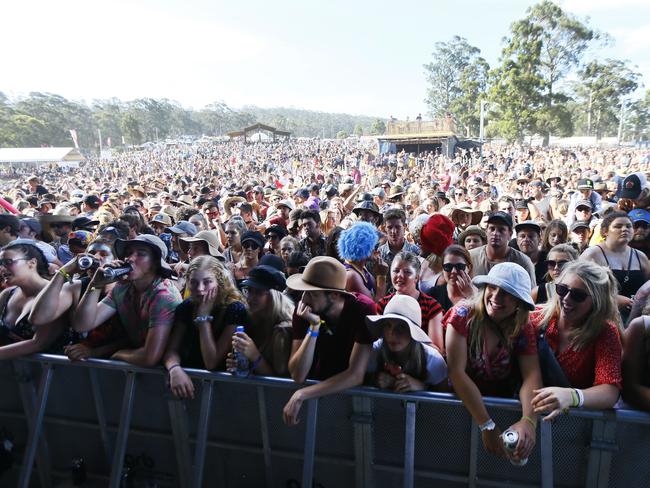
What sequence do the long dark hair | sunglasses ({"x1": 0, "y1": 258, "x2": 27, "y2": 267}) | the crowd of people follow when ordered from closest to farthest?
the crowd of people
sunglasses ({"x1": 0, "y1": 258, "x2": 27, "y2": 267})
the long dark hair

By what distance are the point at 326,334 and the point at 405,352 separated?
450mm

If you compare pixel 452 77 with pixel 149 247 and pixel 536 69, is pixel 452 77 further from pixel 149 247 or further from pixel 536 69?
pixel 149 247

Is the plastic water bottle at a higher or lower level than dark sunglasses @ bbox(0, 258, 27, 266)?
lower

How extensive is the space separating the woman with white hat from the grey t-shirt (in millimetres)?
1735

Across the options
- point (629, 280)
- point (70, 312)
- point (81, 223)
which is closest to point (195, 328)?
point (70, 312)

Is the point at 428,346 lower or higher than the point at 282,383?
higher

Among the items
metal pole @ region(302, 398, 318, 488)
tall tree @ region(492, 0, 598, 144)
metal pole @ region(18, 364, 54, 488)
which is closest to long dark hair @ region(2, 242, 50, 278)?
metal pole @ region(18, 364, 54, 488)

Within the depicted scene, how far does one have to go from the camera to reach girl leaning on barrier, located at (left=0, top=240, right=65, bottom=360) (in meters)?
2.70

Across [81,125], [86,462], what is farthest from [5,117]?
[86,462]

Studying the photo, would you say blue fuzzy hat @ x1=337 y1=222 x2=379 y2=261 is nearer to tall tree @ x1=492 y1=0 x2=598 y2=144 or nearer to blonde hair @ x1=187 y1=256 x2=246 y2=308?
blonde hair @ x1=187 y1=256 x2=246 y2=308

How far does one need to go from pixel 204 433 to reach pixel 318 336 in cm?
84

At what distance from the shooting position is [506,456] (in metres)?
1.98

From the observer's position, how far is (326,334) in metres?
2.39

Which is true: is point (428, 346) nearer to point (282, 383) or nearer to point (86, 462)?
point (282, 383)
